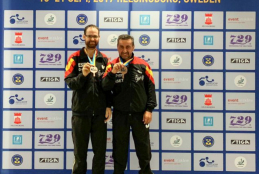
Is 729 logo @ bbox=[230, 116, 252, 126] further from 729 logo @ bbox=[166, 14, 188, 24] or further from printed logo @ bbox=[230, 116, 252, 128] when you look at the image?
729 logo @ bbox=[166, 14, 188, 24]

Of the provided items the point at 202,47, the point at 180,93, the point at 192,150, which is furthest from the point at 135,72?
the point at 192,150

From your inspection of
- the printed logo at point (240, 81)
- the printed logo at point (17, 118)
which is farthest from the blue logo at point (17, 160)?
the printed logo at point (240, 81)

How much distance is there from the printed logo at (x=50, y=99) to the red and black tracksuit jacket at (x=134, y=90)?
1044 mm

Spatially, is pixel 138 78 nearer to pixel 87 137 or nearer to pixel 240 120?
pixel 87 137

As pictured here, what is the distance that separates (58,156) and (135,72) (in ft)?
5.62

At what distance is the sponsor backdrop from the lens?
3.56 metres

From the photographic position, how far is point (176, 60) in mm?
3559

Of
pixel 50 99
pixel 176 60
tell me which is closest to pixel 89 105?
pixel 50 99

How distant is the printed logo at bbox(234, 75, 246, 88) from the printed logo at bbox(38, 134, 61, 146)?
2.62 m

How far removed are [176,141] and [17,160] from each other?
7.48 feet

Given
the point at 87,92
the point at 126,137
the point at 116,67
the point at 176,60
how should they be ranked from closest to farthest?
the point at 116,67
the point at 87,92
the point at 126,137
the point at 176,60

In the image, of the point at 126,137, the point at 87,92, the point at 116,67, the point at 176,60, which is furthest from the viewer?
the point at 176,60

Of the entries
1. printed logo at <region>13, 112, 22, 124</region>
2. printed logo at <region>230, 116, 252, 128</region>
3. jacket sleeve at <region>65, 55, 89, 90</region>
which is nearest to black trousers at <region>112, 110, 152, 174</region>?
jacket sleeve at <region>65, 55, 89, 90</region>

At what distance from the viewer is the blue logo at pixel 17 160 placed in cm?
363
